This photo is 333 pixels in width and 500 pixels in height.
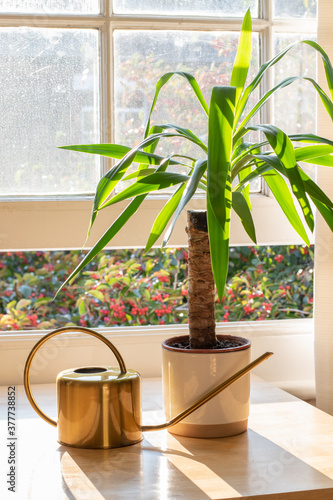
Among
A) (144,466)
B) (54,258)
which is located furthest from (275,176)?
(54,258)

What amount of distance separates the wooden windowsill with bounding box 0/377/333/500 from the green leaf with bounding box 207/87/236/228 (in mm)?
396

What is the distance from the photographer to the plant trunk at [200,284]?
3.95 feet

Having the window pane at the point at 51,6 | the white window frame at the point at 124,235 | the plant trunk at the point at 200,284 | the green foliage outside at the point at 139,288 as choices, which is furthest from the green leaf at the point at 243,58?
the green foliage outside at the point at 139,288

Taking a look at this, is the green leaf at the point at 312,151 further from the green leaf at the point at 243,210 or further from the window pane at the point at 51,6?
the window pane at the point at 51,6

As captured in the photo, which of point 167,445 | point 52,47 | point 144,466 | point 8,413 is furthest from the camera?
point 52,47

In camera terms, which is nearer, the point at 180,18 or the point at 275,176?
the point at 275,176

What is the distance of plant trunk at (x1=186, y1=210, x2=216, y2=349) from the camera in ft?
3.95

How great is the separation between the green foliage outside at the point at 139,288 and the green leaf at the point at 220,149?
1570 mm

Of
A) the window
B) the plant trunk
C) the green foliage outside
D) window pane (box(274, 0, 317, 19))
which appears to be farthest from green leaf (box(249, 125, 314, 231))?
the green foliage outside

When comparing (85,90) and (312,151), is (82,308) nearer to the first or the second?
(85,90)

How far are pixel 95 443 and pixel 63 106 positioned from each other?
96 cm

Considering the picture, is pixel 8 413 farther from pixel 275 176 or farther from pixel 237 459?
pixel 275 176

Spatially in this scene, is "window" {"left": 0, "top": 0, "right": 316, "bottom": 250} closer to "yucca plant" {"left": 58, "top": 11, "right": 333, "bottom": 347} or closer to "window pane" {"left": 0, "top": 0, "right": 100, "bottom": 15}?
"window pane" {"left": 0, "top": 0, "right": 100, "bottom": 15}

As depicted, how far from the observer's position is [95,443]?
113 cm
